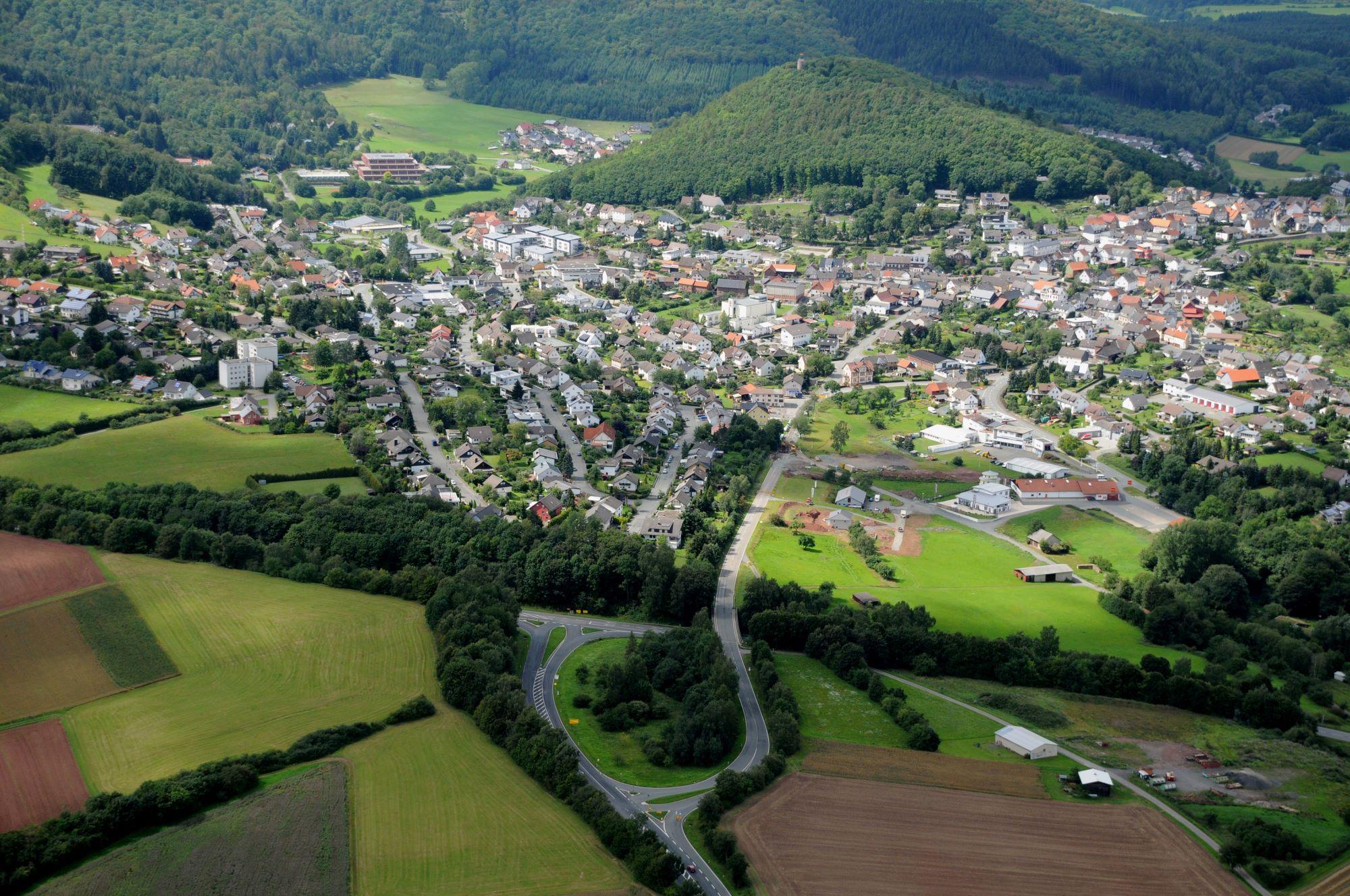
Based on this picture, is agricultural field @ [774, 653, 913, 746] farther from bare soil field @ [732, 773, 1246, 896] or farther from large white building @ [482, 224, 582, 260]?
large white building @ [482, 224, 582, 260]

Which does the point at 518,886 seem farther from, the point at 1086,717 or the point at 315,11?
the point at 315,11

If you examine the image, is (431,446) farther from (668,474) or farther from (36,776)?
(36,776)

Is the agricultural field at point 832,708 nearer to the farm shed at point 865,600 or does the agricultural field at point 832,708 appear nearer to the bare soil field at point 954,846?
the bare soil field at point 954,846

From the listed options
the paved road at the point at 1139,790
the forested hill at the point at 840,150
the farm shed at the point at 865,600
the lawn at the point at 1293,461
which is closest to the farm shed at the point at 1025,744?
the paved road at the point at 1139,790

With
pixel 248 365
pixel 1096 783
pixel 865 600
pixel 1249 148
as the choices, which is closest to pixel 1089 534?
pixel 865 600

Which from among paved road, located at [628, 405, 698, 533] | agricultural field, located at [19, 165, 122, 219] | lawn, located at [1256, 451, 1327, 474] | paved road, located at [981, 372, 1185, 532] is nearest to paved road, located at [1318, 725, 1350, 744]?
paved road, located at [981, 372, 1185, 532]

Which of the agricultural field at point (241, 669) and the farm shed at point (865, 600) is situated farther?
the farm shed at point (865, 600)
